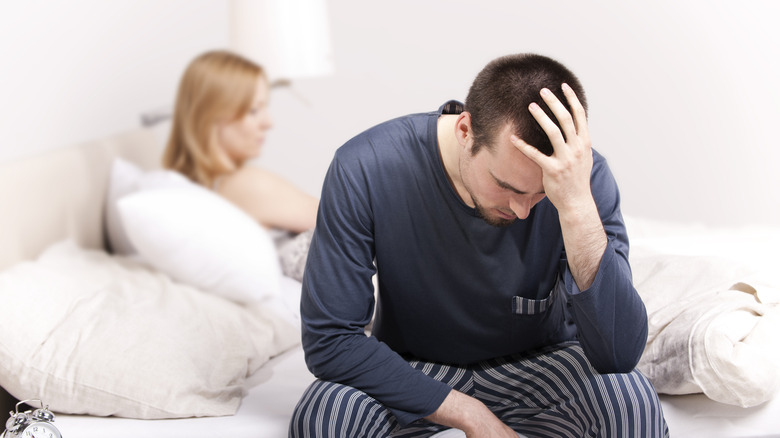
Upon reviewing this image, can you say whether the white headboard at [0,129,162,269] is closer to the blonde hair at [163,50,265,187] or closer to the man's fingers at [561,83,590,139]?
the blonde hair at [163,50,265,187]

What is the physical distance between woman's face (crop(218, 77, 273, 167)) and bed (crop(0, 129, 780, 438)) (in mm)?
497

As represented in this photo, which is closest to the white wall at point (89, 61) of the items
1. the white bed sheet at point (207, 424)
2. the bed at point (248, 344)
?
the bed at point (248, 344)

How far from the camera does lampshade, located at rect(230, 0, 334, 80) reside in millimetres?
2428

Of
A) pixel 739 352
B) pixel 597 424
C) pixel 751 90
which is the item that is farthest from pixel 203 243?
pixel 751 90

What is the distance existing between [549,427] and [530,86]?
0.54 m

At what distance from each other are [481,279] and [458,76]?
1458 millimetres

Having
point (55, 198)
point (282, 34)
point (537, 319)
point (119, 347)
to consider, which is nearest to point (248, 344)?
point (119, 347)

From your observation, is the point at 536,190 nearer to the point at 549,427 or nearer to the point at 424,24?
the point at 549,427

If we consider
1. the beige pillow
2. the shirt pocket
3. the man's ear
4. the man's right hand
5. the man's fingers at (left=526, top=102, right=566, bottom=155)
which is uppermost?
the man's fingers at (left=526, top=102, right=566, bottom=155)

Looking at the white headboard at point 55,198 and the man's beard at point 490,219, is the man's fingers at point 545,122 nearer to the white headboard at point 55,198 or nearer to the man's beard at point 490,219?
the man's beard at point 490,219

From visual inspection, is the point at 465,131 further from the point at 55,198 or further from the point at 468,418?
the point at 55,198

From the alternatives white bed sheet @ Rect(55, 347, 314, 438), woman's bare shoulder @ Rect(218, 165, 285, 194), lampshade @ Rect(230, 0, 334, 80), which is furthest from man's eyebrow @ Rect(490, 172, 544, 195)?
lampshade @ Rect(230, 0, 334, 80)

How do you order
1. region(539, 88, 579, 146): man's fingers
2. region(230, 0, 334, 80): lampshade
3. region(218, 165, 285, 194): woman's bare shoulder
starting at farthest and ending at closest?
1. region(230, 0, 334, 80): lampshade
2. region(218, 165, 285, 194): woman's bare shoulder
3. region(539, 88, 579, 146): man's fingers

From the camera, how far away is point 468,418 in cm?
107
